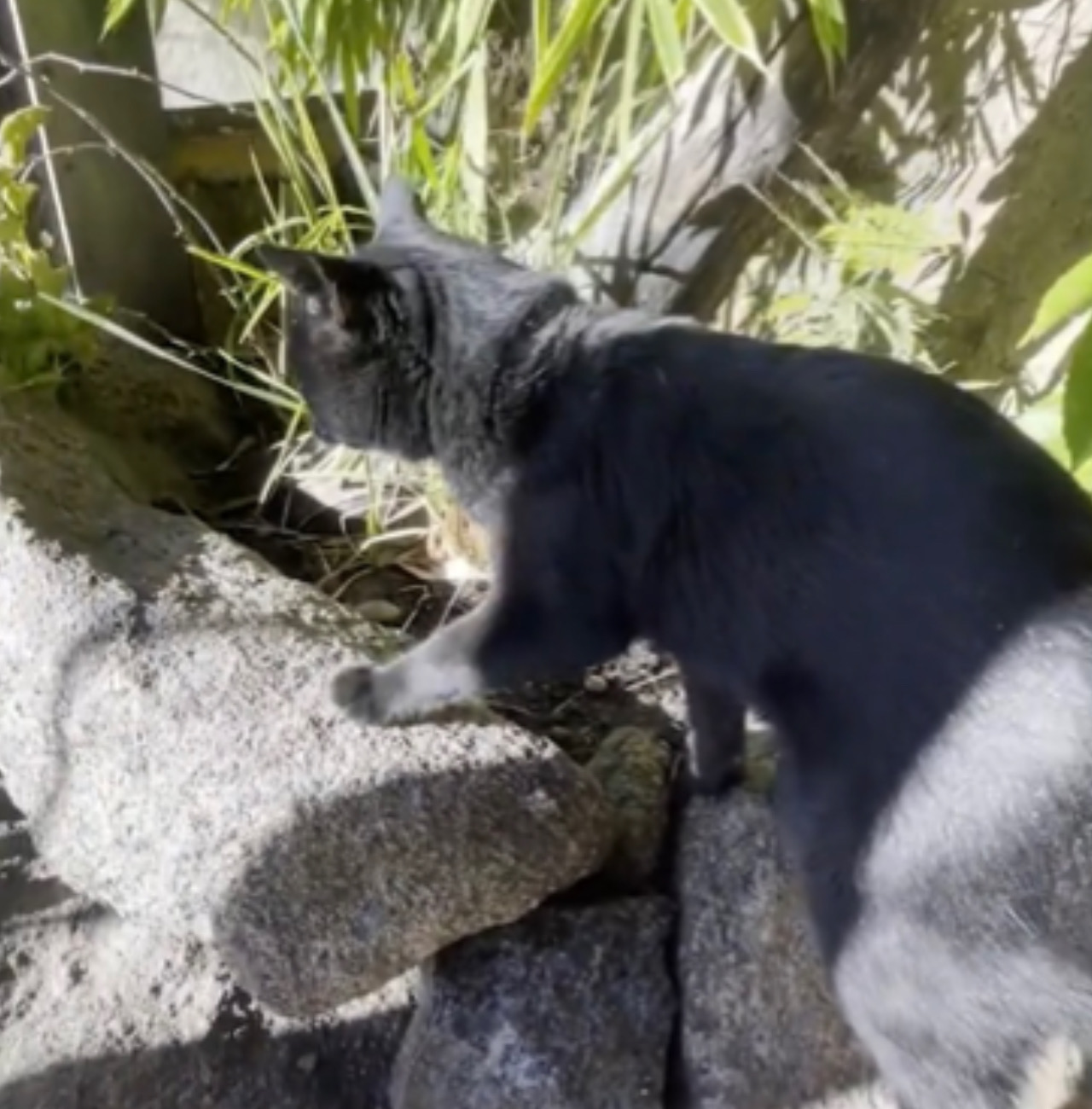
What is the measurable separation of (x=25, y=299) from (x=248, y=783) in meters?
0.73

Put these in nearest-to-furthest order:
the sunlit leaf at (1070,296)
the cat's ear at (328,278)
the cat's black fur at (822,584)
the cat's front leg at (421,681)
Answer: the sunlit leaf at (1070,296) < the cat's black fur at (822,584) < the cat's ear at (328,278) < the cat's front leg at (421,681)

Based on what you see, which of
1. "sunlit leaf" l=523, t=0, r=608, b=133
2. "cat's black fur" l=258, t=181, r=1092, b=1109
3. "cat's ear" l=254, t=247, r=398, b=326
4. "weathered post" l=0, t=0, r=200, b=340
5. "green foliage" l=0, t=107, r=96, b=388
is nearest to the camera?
"cat's black fur" l=258, t=181, r=1092, b=1109

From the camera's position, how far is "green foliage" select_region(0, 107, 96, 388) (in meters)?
1.68

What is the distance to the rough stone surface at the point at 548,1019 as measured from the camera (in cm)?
128

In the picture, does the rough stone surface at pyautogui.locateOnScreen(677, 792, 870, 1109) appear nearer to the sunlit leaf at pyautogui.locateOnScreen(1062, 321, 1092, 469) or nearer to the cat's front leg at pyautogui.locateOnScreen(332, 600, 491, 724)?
the cat's front leg at pyautogui.locateOnScreen(332, 600, 491, 724)

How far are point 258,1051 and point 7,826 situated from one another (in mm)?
367

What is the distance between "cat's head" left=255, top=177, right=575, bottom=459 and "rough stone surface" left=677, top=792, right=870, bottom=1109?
437 mm

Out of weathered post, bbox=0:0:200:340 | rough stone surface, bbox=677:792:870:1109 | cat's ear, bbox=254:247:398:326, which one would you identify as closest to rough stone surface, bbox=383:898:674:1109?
rough stone surface, bbox=677:792:870:1109

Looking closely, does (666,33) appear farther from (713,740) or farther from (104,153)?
(104,153)

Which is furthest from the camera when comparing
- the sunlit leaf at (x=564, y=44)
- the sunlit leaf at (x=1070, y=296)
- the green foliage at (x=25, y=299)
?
the green foliage at (x=25, y=299)

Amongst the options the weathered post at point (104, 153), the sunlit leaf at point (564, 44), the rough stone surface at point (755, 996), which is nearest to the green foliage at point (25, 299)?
the weathered post at point (104, 153)

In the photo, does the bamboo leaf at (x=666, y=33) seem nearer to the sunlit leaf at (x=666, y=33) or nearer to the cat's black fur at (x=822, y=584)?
the sunlit leaf at (x=666, y=33)

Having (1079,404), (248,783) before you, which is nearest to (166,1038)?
(248,783)

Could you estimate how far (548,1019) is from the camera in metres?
1.30
